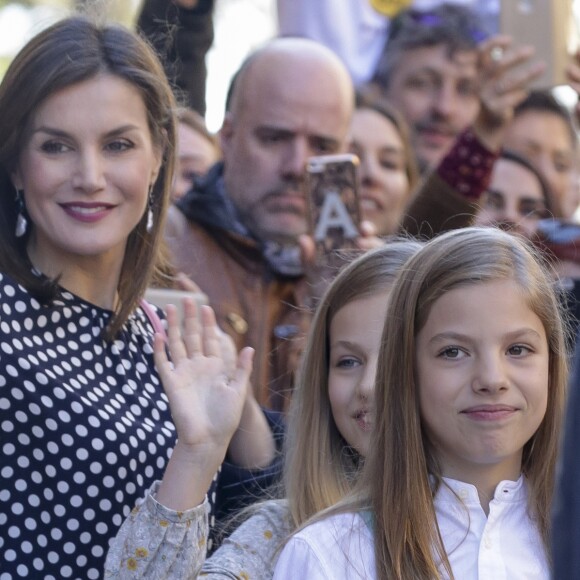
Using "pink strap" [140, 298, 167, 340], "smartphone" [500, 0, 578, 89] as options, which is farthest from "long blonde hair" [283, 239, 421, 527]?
"smartphone" [500, 0, 578, 89]

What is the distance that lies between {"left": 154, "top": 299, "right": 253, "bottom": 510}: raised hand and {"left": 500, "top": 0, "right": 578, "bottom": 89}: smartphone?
6.26 ft

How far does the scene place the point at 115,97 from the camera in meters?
2.77

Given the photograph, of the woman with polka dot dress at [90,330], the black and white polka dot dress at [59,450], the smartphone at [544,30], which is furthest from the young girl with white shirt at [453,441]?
the smartphone at [544,30]

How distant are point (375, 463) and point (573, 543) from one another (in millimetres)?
1182

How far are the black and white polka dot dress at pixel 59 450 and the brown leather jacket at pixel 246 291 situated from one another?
3.22 ft

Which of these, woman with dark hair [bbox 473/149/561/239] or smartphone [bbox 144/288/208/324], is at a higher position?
woman with dark hair [bbox 473/149/561/239]

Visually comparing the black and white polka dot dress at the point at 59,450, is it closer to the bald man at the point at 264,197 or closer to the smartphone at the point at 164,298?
the smartphone at the point at 164,298

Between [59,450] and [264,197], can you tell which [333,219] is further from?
[59,450]

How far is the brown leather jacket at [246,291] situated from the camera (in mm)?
3586

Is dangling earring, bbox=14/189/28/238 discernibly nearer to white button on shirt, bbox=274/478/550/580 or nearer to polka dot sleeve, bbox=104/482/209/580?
polka dot sleeve, bbox=104/482/209/580

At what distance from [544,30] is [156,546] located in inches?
97.0

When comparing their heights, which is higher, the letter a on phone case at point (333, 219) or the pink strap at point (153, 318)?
the letter a on phone case at point (333, 219)

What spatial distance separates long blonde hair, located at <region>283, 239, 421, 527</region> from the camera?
2.43 meters

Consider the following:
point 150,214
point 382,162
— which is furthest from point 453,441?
point 382,162
